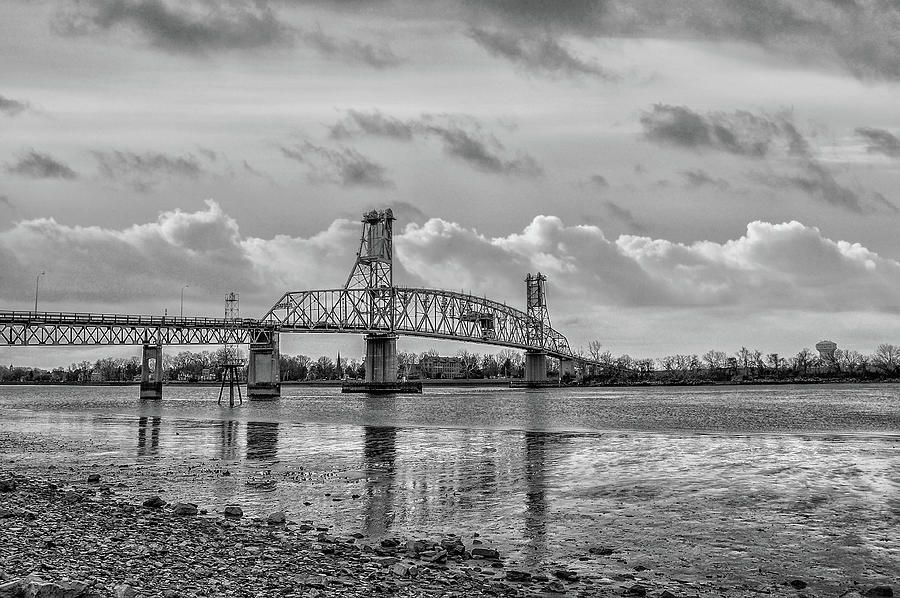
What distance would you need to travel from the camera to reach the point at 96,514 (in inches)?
656

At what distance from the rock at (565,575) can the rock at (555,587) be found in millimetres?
252

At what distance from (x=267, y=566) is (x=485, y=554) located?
12.1 ft

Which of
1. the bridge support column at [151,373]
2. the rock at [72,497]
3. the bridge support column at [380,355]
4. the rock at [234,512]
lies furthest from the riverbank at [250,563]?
the bridge support column at [380,355]

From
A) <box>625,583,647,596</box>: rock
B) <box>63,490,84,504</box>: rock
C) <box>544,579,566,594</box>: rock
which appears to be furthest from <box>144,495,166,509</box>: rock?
<box>625,583,647,596</box>: rock

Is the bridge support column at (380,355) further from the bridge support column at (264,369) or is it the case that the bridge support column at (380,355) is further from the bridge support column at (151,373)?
the bridge support column at (151,373)

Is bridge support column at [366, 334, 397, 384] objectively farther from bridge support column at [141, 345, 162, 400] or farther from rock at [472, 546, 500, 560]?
rock at [472, 546, 500, 560]

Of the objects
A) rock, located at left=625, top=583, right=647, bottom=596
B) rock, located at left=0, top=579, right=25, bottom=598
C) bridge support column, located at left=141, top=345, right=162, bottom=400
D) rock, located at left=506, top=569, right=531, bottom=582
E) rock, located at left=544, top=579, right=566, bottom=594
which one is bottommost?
rock, located at left=625, top=583, right=647, bottom=596

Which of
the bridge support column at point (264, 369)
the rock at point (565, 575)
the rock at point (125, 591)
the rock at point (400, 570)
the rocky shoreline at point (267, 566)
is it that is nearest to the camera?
the rock at point (125, 591)

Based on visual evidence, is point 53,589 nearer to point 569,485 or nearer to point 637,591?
point 637,591

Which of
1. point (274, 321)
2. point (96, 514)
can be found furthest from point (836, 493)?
point (274, 321)

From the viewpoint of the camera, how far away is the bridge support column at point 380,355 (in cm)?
16150

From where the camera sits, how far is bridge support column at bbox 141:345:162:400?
112438mm

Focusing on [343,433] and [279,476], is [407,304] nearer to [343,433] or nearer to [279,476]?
[343,433]

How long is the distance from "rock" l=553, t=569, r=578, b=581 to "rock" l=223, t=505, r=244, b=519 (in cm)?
754
